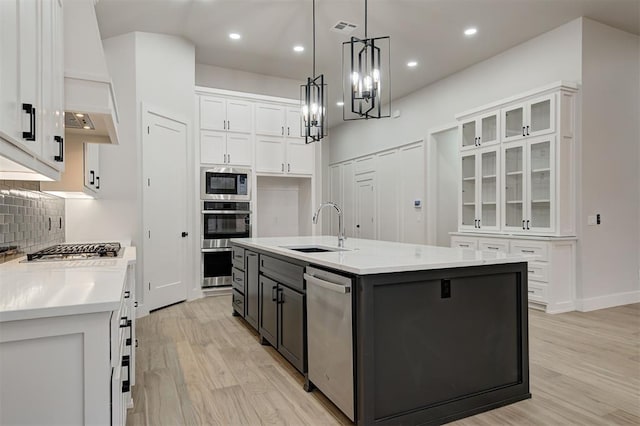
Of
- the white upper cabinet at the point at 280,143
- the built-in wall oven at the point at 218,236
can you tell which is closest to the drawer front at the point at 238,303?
the built-in wall oven at the point at 218,236

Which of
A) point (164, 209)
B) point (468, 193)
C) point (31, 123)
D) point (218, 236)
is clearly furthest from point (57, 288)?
point (468, 193)

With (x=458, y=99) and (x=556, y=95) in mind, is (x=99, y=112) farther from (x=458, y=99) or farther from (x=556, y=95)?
(x=458, y=99)

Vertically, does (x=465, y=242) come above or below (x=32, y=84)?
below

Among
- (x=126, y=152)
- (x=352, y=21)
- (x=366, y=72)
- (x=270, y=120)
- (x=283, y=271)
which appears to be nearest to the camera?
(x=283, y=271)

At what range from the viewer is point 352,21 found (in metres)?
4.71

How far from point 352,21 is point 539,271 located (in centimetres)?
362

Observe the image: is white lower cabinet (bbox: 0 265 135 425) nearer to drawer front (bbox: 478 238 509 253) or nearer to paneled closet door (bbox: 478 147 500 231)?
drawer front (bbox: 478 238 509 253)

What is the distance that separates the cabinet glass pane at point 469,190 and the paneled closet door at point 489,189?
0.60 feet

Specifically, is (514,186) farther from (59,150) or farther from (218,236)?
(59,150)

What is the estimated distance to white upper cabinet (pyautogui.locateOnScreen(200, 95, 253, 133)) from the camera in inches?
217

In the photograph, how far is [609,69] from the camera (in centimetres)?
474

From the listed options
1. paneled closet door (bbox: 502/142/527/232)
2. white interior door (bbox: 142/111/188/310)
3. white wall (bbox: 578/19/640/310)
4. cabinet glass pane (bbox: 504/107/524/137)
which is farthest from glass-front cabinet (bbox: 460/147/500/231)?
white interior door (bbox: 142/111/188/310)

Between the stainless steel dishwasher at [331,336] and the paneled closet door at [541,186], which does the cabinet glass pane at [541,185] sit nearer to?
the paneled closet door at [541,186]

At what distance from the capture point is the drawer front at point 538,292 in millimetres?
4449
